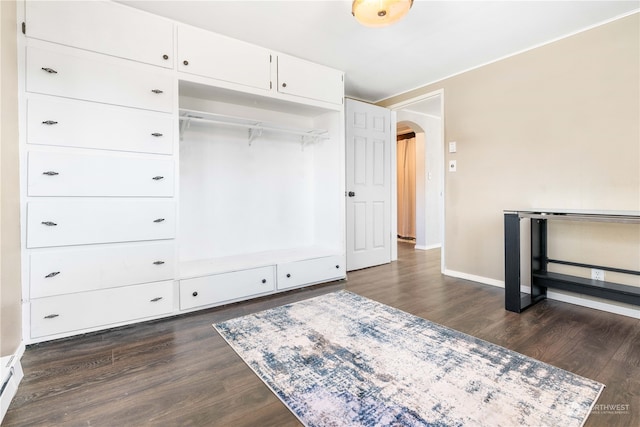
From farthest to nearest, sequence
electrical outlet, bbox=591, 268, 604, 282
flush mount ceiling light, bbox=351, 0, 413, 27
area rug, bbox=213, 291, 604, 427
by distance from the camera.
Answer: electrical outlet, bbox=591, 268, 604, 282 → flush mount ceiling light, bbox=351, 0, 413, 27 → area rug, bbox=213, 291, 604, 427

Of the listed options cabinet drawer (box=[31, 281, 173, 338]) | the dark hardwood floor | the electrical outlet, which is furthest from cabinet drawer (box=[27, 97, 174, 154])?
the electrical outlet

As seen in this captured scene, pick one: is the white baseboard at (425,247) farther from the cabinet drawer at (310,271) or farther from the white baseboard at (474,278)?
the cabinet drawer at (310,271)

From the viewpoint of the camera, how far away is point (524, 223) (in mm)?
2955

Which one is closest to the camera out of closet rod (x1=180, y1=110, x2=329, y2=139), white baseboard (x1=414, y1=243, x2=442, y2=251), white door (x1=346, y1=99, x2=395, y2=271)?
closet rod (x1=180, y1=110, x2=329, y2=139)

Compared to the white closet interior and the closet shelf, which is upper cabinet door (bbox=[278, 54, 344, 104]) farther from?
the closet shelf

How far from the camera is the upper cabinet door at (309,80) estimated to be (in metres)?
2.98

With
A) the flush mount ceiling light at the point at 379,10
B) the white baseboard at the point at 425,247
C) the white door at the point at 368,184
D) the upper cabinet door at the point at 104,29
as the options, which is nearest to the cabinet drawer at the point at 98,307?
the upper cabinet door at the point at 104,29

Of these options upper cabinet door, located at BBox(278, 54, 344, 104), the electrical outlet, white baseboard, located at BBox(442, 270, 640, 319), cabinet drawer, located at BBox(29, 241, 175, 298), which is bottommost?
white baseboard, located at BBox(442, 270, 640, 319)

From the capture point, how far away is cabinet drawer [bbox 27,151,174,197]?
76.1 inches

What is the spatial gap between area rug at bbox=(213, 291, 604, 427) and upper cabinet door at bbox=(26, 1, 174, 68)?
6.91ft

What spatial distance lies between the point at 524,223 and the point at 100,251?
11.8 ft

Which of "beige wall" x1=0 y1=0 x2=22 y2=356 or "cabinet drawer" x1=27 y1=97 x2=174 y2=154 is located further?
"cabinet drawer" x1=27 y1=97 x2=174 y2=154

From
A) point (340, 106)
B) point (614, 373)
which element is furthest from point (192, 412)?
point (340, 106)

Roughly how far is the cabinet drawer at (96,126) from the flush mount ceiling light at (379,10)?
1.58 meters
